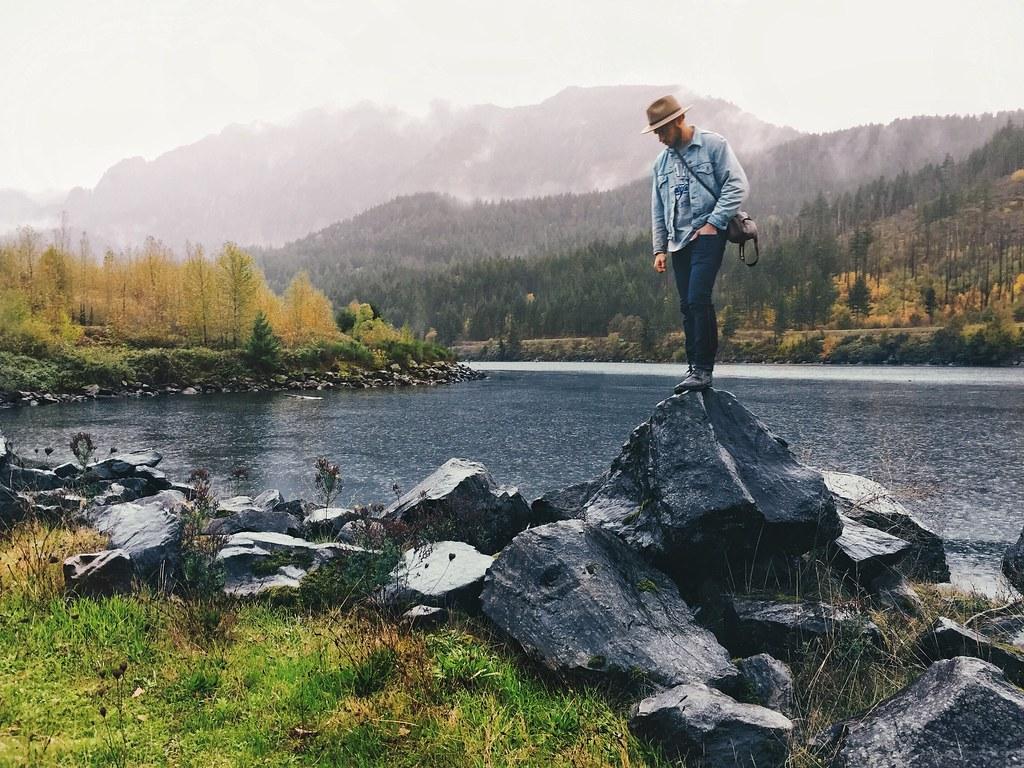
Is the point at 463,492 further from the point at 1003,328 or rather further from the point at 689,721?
the point at 1003,328

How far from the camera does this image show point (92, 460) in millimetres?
22516

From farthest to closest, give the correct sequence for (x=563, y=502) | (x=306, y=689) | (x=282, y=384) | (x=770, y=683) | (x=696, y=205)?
(x=282, y=384) < (x=563, y=502) < (x=696, y=205) < (x=770, y=683) < (x=306, y=689)

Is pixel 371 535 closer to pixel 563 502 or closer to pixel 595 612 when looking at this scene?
pixel 595 612

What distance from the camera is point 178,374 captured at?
68438 millimetres

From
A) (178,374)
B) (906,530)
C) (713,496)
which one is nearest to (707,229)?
(713,496)

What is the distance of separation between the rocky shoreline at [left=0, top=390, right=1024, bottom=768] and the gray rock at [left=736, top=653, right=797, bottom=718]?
0.02 m

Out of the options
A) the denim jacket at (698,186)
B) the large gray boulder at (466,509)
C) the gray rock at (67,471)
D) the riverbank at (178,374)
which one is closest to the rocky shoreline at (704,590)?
the large gray boulder at (466,509)

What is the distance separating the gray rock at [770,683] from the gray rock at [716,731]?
1.05m

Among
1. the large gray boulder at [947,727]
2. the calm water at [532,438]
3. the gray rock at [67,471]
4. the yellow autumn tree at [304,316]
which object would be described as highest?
the yellow autumn tree at [304,316]

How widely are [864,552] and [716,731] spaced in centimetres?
539

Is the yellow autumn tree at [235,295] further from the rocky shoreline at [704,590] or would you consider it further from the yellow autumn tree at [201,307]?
the rocky shoreline at [704,590]

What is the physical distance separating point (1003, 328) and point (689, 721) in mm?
150533

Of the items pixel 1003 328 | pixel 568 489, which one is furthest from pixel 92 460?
pixel 1003 328

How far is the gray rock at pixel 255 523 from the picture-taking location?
1109cm
